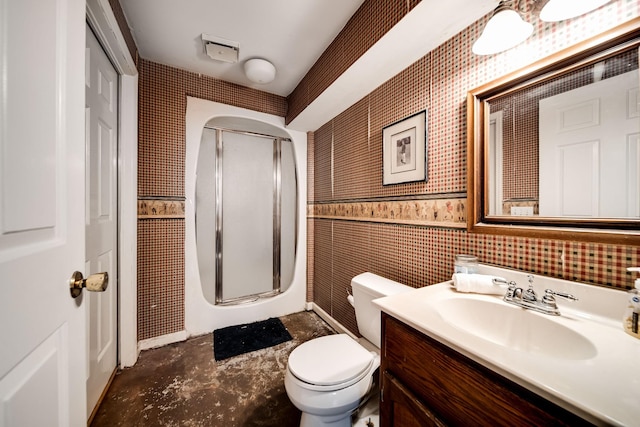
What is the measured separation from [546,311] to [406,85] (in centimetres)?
130

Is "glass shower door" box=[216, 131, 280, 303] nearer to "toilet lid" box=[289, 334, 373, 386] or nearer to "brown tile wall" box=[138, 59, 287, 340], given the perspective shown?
"brown tile wall" box=[138, 59, 287, 340]

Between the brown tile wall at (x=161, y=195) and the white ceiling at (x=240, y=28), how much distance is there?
196 mm

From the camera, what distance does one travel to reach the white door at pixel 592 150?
687mm

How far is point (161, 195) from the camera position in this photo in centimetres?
184

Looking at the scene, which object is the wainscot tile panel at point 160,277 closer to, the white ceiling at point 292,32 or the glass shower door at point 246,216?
the glass shower door at point 246,216

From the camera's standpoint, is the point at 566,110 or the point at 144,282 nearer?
the point at 566,110

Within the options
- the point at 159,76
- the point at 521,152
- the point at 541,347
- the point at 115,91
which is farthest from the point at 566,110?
the point at 159,76

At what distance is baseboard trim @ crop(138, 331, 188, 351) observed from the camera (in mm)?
1800

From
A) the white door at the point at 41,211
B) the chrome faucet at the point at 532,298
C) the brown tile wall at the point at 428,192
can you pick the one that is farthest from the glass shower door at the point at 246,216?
the chrome faucet at the point at 532,298

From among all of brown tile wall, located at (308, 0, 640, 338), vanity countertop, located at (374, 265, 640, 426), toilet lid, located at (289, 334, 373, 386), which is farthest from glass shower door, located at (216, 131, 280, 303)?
vanity countertop, located at (374, 265, 640, 426)

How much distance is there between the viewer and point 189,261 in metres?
1.98

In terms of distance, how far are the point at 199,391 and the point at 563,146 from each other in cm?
221

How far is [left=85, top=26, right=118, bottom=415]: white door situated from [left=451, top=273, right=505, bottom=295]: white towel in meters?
1.76

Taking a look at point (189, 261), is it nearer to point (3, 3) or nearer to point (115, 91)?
point (115, 91)
